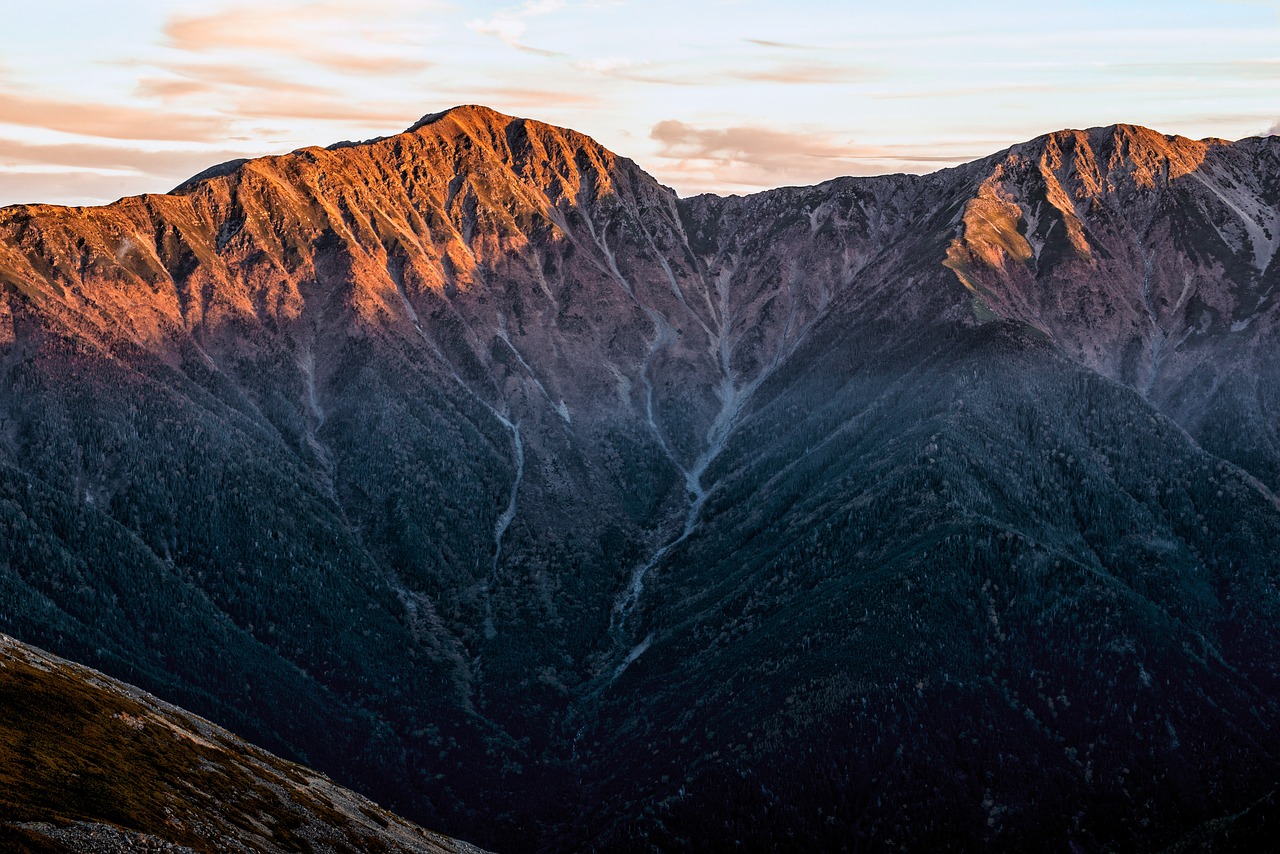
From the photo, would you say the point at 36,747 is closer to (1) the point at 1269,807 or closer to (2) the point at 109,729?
(2) the point at 109,729

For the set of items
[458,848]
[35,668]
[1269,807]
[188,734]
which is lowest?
[458,848]

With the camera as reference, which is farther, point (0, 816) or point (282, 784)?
point (282, 784)

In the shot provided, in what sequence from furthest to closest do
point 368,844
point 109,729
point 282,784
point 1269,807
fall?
point 1269,807 < point 282,784 < point 368,844 < point 109,729

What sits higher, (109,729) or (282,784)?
(109,729)

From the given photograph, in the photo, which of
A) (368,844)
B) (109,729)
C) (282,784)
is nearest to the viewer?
(109,729)

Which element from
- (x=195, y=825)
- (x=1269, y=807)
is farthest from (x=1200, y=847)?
(x=195, y=825)

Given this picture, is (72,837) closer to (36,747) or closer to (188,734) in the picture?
(36,747)
